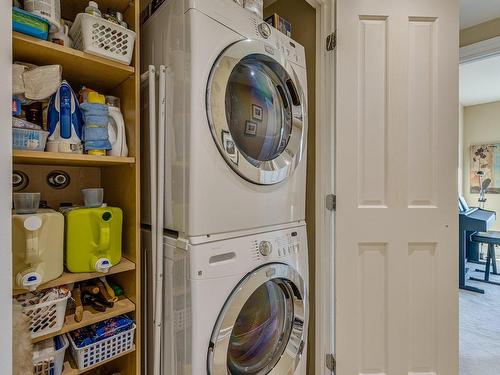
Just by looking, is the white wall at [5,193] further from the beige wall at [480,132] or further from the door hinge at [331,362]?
the beige wall at [480,132]

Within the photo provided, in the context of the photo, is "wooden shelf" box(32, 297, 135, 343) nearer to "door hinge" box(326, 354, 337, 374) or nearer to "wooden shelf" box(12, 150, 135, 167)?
"wooden shelf" box(12, 150, 135, 167)

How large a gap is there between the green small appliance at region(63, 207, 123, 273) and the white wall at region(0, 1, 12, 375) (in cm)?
47

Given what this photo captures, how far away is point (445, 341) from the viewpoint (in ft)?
4.69

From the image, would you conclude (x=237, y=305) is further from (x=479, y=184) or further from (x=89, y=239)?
(x=479, y=184)

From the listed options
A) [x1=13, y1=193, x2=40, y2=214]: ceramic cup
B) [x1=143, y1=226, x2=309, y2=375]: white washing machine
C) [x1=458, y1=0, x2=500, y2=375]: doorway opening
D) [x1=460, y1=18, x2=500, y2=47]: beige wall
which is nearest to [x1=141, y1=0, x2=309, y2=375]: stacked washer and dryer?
[x1=143, y1=226, x2=309, y2=375]: white washing machine

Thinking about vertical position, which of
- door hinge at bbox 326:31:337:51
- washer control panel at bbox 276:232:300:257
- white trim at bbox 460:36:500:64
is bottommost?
washer control panel at bbox 276:232:300:257

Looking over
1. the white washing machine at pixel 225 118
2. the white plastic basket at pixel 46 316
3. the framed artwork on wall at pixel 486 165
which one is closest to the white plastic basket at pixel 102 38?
the white washing machine at pixel 225 118

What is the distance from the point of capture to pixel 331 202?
57.5 inches

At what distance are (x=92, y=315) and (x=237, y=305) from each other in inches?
19.6

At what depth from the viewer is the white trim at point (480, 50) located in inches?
77.8

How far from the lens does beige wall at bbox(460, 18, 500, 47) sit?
6.45ft

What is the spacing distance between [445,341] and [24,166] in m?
2.12

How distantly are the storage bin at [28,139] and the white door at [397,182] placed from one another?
122cm

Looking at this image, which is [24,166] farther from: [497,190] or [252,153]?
[497,190]
